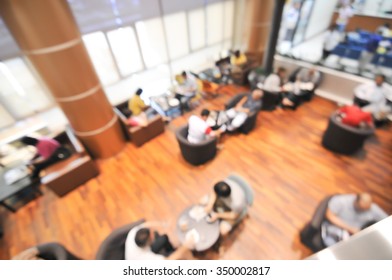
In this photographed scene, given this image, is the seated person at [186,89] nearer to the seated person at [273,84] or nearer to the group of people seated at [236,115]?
the group of people seated at [236,115]

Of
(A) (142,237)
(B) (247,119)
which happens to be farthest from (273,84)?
(A) (142,237)

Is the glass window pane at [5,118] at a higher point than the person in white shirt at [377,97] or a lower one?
higher

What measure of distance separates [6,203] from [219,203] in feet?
11.7

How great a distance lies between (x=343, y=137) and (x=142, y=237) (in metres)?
3.48

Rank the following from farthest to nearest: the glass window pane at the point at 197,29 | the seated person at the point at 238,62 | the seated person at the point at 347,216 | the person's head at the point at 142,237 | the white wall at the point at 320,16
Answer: the white wall at the point at 320,16 → the seated person at the point at 238,62 → the glass window pane at the point at 197,29 → the seated person at the point at 347,216 → the person's head at the point at 142,237

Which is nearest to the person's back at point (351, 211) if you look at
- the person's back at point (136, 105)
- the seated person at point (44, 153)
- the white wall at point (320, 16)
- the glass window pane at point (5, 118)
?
the person's back at point (136, 105)

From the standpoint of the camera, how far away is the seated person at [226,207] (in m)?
2.25

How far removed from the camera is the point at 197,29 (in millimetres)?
5680

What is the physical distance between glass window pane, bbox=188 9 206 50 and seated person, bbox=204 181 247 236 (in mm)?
4929

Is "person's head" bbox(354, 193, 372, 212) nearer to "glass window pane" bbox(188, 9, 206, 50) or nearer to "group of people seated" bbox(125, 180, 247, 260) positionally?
"group of people seated" bbox(125, 180, 247, 260)

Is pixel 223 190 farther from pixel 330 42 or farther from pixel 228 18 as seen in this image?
pixel 228 18

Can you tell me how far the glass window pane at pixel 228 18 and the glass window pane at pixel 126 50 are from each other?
10.8 ft

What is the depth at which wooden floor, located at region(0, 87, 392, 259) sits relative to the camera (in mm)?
2699
